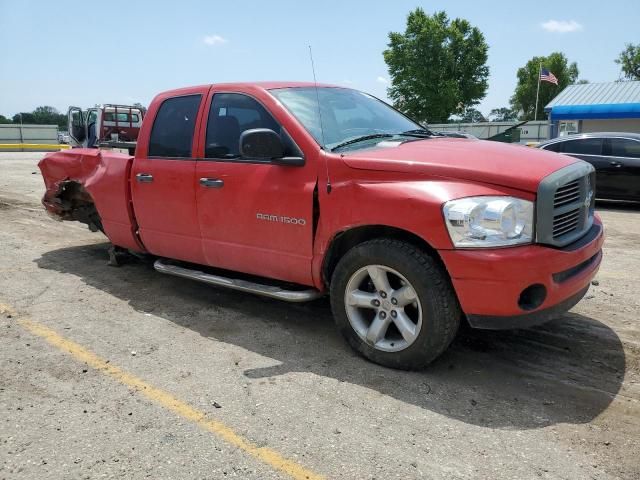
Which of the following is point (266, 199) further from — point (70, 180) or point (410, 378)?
point (70, 180)

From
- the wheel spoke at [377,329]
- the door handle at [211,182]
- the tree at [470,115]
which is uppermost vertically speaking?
the tree at [470,115]

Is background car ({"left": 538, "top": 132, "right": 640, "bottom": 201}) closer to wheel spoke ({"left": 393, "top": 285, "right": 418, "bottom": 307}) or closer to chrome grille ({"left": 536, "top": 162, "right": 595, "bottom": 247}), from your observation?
chrome grille ({"left": 536, "top": 162, "right": 595, "bottom": 247})

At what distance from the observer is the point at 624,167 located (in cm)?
1054

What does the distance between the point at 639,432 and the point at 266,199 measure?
8.93 ft

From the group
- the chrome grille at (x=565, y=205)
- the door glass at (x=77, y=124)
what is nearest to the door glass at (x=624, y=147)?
the chrome grille at (x=565, y=205)

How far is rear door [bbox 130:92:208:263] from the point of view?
4656mm

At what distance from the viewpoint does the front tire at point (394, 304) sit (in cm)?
328

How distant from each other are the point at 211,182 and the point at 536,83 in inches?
3284

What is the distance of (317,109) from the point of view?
A: 13.9 ft

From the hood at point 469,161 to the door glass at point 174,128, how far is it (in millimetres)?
1720

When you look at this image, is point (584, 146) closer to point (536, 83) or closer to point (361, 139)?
point (361, 139)

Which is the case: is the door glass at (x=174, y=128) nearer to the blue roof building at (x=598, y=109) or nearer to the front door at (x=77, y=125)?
the front door at (x=77, y=125)

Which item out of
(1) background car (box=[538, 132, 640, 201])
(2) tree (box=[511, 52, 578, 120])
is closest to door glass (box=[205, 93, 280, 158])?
(1) background car (box=[538, 132, 640, 201])

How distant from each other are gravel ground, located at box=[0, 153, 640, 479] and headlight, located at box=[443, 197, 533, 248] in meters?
0.96
